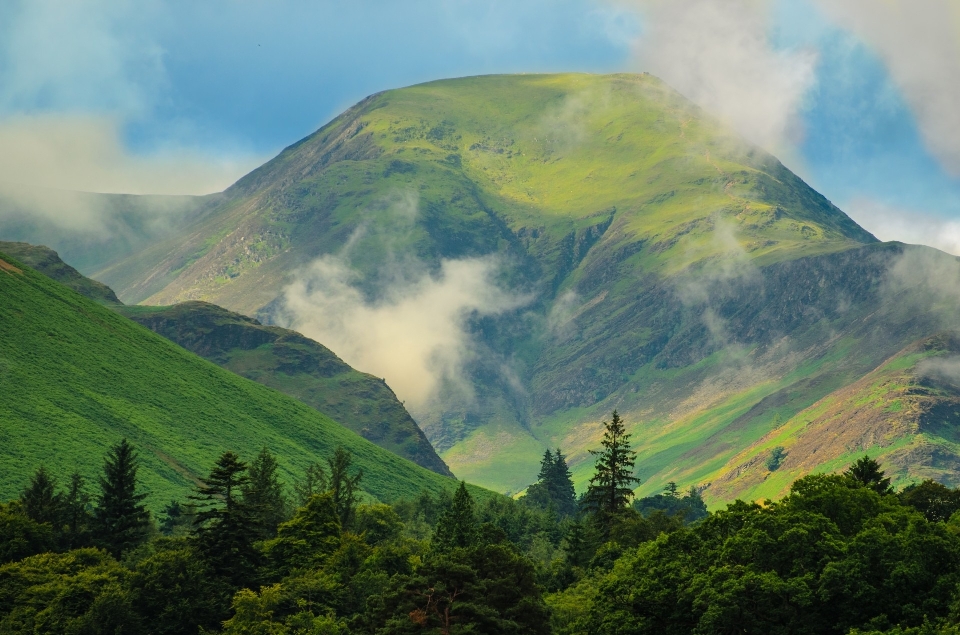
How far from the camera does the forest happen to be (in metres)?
98.3

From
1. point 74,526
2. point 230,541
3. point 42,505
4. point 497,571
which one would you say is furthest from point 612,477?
point 42,505

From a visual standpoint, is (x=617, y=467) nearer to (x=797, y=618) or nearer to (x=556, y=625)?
(x=556, y=625)

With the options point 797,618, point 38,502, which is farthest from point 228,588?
point 797,618

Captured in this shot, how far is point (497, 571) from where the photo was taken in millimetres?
122250

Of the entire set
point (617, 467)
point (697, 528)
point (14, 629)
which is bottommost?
point (14, 629)

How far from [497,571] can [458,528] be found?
4396cm

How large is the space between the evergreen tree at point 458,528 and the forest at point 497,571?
0.38m

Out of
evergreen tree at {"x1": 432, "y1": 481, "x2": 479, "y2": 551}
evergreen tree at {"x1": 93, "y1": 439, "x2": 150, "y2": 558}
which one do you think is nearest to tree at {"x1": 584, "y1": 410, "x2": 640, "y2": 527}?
evergreen tree at {"x1": 432, "y1": 481, "x2": 479, "y2": 551}

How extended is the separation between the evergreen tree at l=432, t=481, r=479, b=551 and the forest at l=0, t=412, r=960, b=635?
0.38 metres

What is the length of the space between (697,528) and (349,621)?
39.9m

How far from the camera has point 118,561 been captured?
166 meters

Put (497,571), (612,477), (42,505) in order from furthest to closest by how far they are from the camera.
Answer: (42,505) < (612,477) < (497,571)

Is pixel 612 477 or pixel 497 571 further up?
pixel 612 477

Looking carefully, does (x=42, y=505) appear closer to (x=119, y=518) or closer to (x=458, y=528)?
(x=119, y=518)
